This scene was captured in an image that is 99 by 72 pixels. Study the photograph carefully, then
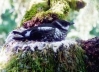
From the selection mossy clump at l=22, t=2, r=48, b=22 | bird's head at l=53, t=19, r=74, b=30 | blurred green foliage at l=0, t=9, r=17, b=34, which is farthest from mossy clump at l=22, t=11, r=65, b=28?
blurred green foliage at l=0, t=9, r=17, b=34

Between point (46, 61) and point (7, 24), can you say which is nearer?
point (46, 61)

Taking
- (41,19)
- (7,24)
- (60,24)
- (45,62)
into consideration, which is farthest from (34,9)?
(7,24)

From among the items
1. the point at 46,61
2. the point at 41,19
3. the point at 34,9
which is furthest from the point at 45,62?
the point at 34,9

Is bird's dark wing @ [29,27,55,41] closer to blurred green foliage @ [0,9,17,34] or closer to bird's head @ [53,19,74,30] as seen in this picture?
bird's head @ [53,19,74,30]

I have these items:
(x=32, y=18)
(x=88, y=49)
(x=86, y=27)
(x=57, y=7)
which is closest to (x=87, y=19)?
Result: (x=86, y=27)

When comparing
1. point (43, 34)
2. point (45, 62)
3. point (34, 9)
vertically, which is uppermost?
point (34, 9)

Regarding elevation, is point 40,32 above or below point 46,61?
above

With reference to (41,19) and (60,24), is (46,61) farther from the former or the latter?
(41,19)

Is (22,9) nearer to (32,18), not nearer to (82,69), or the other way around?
(32,18)

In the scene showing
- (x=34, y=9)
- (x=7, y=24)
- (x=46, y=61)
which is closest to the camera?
(x=46, y=61)

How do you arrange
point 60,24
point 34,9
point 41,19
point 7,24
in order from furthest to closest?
point 7,24 < point 34,9 < point 41,19 < point 60,24
